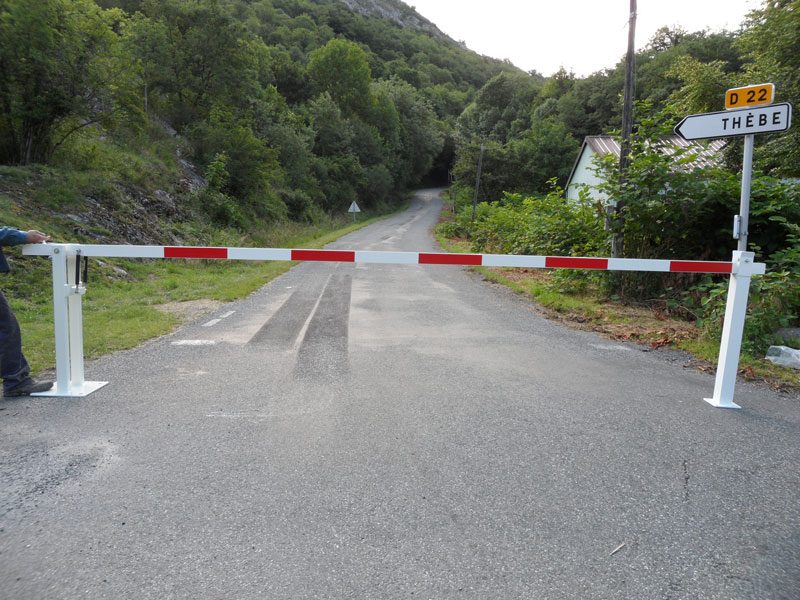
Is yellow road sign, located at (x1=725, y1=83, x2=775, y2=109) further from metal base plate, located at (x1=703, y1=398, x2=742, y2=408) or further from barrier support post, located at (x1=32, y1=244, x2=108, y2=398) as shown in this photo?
barrier support post, located at (x1=32, y1=244, x2=108, y2=398)

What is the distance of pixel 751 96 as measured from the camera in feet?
14.7

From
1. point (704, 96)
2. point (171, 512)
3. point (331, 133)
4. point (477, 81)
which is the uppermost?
point (477, 81)

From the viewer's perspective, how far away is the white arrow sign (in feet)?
14.2

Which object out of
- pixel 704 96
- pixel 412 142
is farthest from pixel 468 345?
pixel 412 142

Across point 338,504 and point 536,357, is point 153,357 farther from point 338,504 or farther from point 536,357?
point 536,357

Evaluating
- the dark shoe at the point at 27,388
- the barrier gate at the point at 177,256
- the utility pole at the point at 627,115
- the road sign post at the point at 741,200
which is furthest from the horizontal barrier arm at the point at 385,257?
the utility pole at the point at 627,115

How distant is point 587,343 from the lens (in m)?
6.99

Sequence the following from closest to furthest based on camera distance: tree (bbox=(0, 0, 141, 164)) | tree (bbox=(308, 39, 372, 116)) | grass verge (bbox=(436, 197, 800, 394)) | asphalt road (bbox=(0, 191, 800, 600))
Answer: asphalt road (bbox=(0, 191, 800, 600)) < grass verge (bbox=(436, 197, 800, 394)) < tree (bbox=(0, 0, 141, 164)) < tree (bbox=(308, 39, 372, 116))

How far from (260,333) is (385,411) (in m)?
3.53

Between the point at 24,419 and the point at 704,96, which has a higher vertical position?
the point at 704,96

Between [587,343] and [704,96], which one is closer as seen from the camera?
[587,343]

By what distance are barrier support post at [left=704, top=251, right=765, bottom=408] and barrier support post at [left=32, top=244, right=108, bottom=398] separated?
17.8 ft

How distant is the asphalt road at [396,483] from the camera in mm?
2211

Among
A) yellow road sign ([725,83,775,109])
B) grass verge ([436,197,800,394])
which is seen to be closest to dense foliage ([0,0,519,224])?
grass verge ([436,197,800,394])
